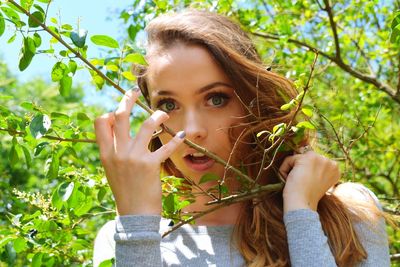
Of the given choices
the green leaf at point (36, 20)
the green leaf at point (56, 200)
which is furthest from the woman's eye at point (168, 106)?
the green leaf at point (36, 20)

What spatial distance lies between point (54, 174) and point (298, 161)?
678 millimetres

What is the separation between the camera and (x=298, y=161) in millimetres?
1814

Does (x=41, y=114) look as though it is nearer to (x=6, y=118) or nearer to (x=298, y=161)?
(x=6, y=118)

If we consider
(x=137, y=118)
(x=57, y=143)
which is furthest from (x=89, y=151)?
(x=57, y=143)

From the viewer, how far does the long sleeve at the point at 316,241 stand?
5.42 feet

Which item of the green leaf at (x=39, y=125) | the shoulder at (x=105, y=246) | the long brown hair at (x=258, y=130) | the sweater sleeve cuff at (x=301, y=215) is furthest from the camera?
the shoulder at (x=105, y=246)

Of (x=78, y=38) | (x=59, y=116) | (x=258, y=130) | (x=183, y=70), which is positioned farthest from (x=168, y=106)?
(x=78, y=38)

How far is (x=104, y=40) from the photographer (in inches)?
60.4

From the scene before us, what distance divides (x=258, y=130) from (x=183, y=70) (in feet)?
0.94

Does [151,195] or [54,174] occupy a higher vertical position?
[54,174]

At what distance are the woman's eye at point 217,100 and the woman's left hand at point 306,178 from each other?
0.25 m

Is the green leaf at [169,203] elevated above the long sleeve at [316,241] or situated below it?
above

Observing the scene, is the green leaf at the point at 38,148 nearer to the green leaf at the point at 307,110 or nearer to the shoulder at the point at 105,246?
the shoulder at the point at 105,246

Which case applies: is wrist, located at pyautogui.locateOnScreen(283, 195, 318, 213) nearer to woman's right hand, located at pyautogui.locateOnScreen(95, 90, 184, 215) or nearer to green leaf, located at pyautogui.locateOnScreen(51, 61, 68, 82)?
woman's right hand, located at pyautogui.locateOnScreen(95, 90, 184, 215)
